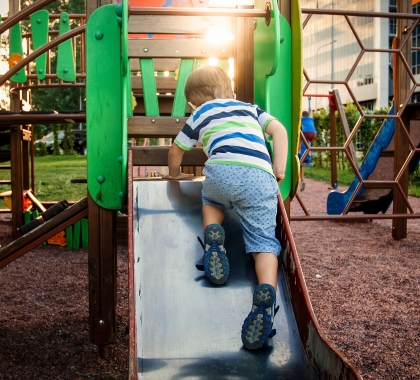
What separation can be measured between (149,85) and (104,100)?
33cm

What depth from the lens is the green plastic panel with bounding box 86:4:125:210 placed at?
2.60 m

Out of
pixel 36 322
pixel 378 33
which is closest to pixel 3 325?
pixel 36 322

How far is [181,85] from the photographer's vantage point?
2.96m

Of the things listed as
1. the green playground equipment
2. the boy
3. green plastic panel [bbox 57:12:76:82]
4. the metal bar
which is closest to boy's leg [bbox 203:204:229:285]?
the boy

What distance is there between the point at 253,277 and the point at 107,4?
146 centimetres

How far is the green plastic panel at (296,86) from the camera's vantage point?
2.66 metres

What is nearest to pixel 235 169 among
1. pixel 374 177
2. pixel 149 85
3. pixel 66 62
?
pixel 149 85

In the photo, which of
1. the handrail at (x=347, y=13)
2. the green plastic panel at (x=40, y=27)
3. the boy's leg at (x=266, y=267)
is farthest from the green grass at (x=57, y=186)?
the boy's leg at (x=266, y=267)

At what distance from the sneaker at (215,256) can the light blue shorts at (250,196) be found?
4.2 inches

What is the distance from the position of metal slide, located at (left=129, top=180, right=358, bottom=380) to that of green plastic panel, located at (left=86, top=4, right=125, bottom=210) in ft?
0.68

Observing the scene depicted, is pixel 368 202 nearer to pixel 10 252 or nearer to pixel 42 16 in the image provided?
pixel 42 16

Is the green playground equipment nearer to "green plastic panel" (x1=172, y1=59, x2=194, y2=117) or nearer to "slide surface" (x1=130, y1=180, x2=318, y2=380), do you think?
"slide surface" (x1=130, y1=180, x2=318, y2=380)

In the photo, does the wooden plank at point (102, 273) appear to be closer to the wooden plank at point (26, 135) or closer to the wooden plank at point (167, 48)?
the wooden plank at point (167, 48)

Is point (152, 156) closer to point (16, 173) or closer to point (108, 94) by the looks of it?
point (108, 94)
